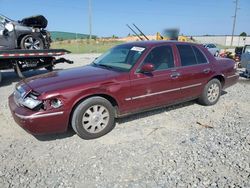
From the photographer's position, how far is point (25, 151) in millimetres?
3918

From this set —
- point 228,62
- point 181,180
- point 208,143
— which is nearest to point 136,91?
point 208,143

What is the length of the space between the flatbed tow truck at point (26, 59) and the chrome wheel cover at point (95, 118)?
18.9 feet

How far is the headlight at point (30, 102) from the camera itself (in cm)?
378

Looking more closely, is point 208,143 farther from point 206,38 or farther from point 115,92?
point 206,38

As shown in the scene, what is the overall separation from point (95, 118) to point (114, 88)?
0.62 metres

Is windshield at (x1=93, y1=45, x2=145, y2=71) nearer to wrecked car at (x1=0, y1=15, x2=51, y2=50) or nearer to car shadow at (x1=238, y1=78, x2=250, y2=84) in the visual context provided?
wrecked car at (x1=0, y1=15, x2=51, y2=50)

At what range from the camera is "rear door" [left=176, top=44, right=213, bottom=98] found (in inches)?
209

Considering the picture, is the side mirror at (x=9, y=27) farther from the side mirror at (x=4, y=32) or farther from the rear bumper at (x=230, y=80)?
the rear bumper at (x=230, y=80)

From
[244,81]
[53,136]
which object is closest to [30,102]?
[53,136]

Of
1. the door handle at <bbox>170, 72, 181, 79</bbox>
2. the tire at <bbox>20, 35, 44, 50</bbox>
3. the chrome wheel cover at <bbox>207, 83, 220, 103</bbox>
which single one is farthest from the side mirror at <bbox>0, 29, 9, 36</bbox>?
the chrome wheel cover at <bbox>207, 83, 220, 103</bbox>

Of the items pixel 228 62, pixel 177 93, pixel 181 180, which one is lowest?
pixel 181 180

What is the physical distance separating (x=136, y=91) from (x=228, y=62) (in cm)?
320

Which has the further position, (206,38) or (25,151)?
(206,38)

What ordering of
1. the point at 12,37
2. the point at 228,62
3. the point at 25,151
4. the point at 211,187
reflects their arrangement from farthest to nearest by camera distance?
the point at 12,37 → the point at 228,62 → the point at 25,151 → the point at 211,187
